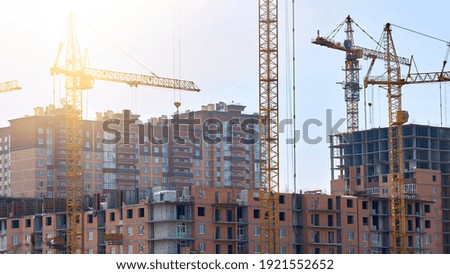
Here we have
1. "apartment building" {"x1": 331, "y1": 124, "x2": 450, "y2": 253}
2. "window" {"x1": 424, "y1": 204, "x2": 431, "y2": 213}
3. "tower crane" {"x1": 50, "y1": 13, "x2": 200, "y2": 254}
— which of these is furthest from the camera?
"apartment building" {"x1": 331, "y1": 124, "x2": 450, "y2": 253}

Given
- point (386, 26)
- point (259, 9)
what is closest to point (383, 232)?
point (386, 26)

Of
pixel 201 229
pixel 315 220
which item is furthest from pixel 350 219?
pixel 201 229

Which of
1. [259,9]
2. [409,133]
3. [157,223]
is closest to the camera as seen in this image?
[259,9]

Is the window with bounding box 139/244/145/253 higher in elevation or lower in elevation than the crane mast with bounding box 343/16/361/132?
lower

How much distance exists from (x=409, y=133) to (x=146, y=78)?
56.1m

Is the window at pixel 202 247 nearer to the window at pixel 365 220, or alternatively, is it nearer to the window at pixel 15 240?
the window at pixel 365 220

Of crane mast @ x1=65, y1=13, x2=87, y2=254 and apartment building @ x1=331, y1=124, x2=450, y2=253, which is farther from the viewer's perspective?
apartment building @ x1=331, y1=124, x2=450, y2=253

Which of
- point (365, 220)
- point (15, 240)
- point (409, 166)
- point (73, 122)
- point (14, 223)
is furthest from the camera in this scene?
point (409, 166)

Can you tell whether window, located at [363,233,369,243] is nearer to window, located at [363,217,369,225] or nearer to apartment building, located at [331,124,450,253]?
window, located at [363,217,369,225]

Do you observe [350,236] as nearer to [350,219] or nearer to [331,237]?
[350,219]

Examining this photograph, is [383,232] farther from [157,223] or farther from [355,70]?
[355,70]

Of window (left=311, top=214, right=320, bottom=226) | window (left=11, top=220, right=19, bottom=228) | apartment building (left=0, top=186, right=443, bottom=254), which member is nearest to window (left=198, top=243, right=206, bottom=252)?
apartment building (left=0, top=186, right=443, bottom=254)

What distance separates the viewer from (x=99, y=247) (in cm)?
12256
